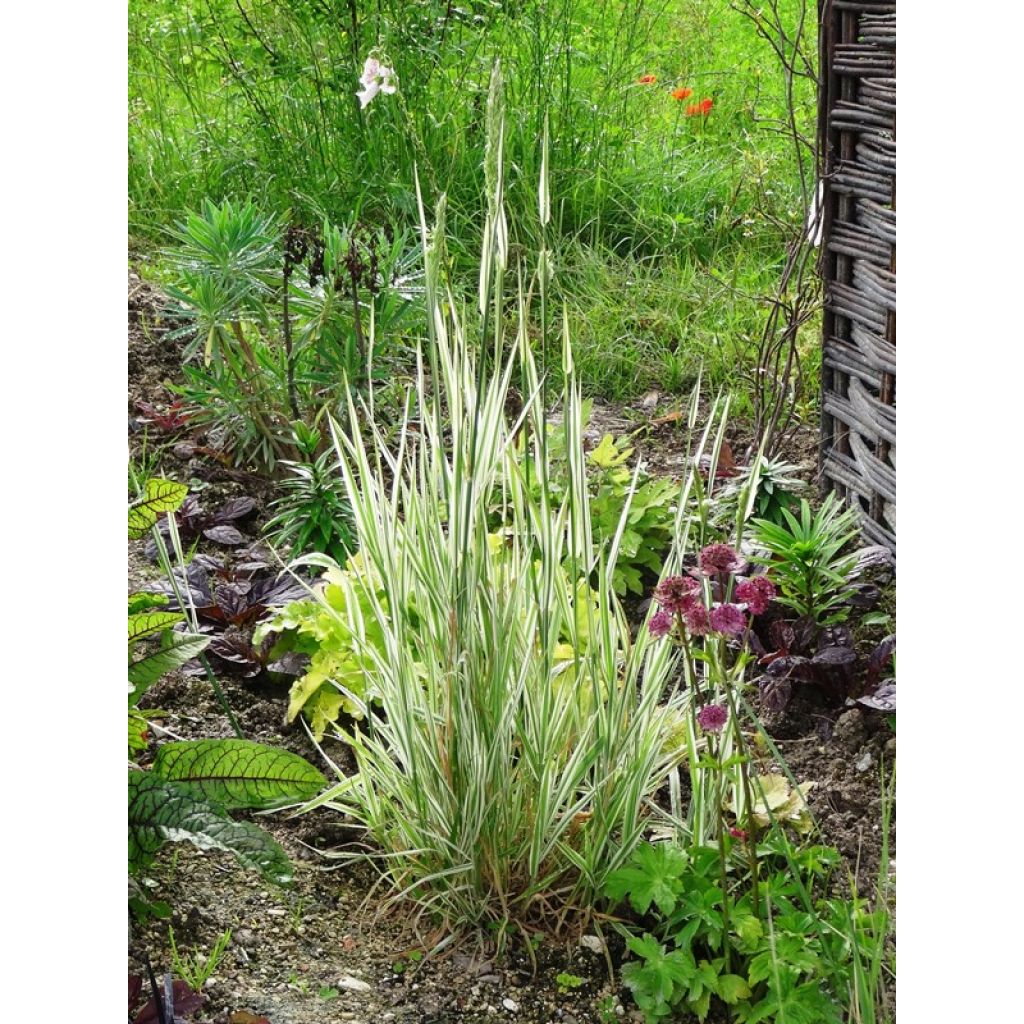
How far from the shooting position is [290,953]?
4.83 ft

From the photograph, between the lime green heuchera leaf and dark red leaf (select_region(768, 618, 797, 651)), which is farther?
dark red leaf (select_region(768, 618, 797, 651))

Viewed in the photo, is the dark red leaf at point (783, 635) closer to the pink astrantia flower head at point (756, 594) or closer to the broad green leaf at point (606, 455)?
the broad green leaf at point (606, 455)

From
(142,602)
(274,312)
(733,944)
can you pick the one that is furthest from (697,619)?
(274,312)

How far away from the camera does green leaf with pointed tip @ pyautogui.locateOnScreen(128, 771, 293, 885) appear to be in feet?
4.37

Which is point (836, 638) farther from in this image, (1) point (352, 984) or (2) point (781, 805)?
(1) point (352, 984)

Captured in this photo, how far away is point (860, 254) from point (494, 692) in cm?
92

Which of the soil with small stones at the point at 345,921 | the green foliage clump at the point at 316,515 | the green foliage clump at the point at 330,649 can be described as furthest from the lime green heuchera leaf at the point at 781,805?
the green foliage clump at the point at 316,515

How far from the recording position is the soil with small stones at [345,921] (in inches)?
55.8

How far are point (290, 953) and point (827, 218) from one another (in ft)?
4.28

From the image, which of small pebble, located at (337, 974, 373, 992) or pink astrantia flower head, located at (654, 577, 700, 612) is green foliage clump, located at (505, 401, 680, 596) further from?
small pebble, located at (337, 974, 373, 992)

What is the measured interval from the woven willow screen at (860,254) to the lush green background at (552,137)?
0.10 metres

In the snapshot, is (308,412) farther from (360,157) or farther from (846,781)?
(846,781)

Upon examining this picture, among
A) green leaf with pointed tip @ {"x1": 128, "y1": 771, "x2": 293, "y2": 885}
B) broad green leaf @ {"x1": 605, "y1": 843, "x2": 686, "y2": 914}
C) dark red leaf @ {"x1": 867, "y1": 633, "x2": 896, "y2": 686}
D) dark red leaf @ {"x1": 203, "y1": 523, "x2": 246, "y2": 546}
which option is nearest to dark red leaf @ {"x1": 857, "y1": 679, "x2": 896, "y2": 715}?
dark red leaf @ {"x1": 867, "y1": 633, "x2": 896, "y2": 686}

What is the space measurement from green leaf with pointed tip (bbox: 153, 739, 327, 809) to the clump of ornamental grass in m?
0.08
